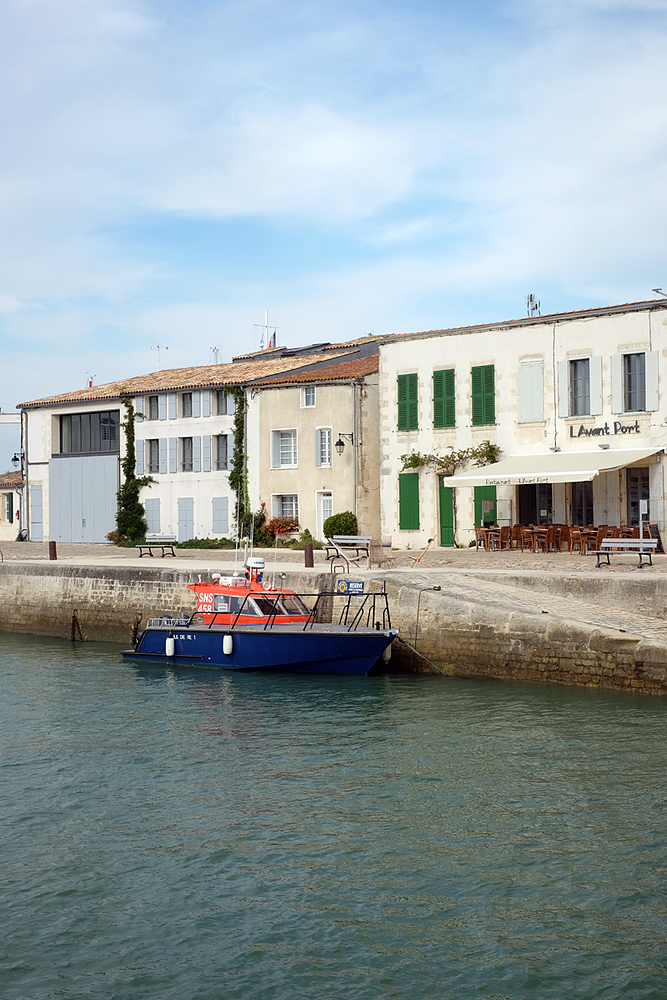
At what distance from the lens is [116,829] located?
35.8 ft

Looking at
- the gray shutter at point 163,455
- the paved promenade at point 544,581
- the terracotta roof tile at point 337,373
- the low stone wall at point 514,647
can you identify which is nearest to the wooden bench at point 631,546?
the paved promenade at point 544,581

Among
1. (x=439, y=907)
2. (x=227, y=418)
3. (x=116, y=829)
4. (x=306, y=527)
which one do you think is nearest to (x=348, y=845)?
(x=439, y=907)

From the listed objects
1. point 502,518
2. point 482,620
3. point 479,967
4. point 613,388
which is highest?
point 613,388

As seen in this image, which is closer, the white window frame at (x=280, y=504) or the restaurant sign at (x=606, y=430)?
the restaurant sign at (x=606, y=430)

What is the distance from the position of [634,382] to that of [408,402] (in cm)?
671

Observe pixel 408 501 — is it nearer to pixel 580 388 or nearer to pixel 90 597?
pixel 580 388

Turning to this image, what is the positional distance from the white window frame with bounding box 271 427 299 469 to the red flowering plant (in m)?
1.82

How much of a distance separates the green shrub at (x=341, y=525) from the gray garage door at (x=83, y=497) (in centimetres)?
1128

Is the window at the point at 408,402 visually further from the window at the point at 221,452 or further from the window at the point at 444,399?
the window at the point at 221,452

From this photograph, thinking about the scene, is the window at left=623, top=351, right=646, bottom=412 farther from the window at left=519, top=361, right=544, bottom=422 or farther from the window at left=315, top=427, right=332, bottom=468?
the window at left=315, top=427, right=332, bottom=468

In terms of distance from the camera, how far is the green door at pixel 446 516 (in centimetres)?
2878

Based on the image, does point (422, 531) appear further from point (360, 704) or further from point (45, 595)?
point (360, 704)

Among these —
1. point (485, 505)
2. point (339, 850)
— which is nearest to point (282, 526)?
point (485, 505)

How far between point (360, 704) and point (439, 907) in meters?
8.09
